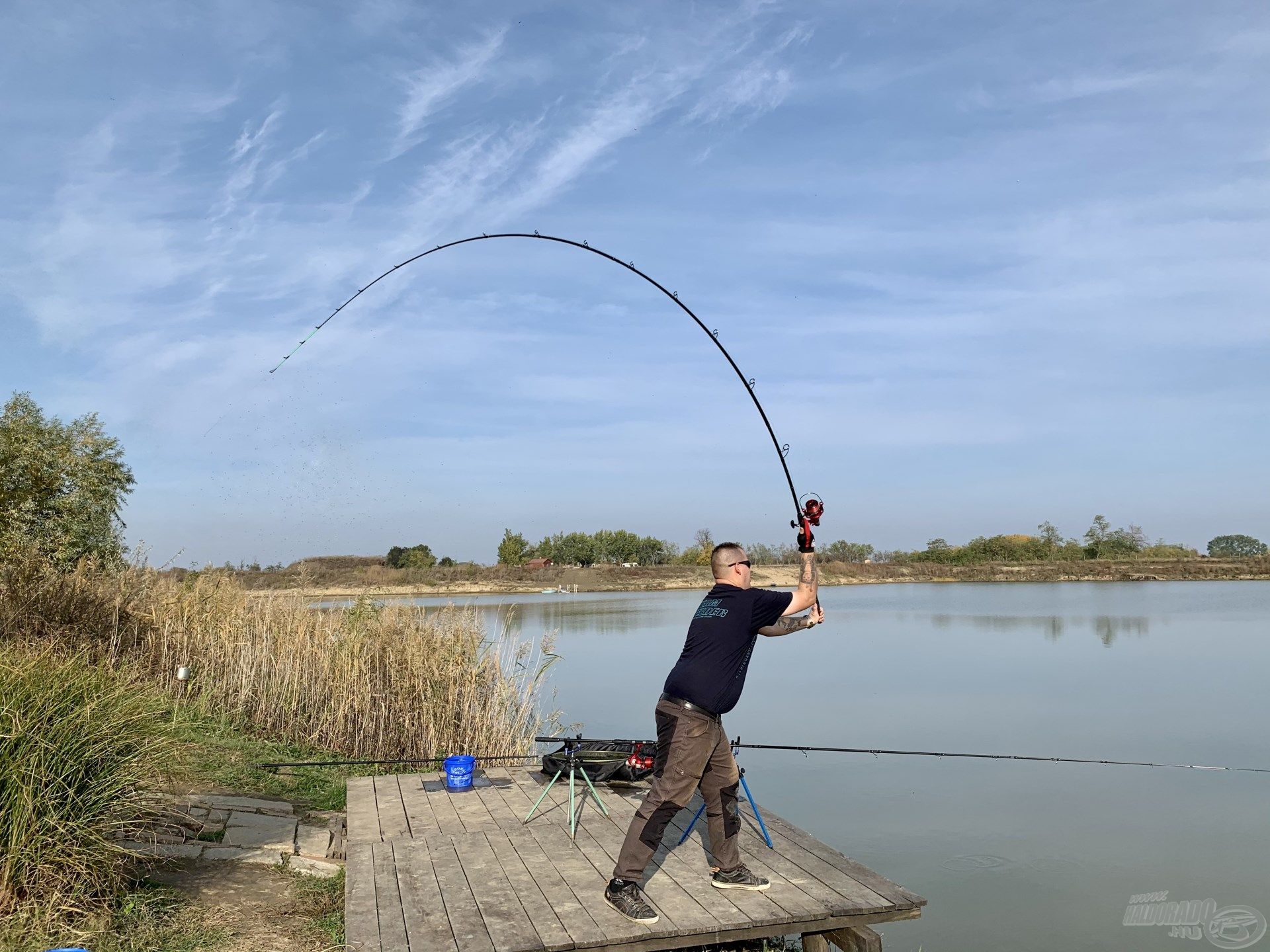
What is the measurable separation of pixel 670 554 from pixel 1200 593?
94.5 ft

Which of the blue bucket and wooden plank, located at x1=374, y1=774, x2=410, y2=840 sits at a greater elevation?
the blue bucket

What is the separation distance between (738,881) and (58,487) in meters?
12.0

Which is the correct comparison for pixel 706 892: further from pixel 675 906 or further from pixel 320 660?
pixel 320 660

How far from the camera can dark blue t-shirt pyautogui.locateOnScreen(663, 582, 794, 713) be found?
Answer: 3900 mm

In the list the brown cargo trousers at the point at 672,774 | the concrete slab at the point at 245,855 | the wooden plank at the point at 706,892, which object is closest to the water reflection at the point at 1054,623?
the wooden plank at the point at 706,892

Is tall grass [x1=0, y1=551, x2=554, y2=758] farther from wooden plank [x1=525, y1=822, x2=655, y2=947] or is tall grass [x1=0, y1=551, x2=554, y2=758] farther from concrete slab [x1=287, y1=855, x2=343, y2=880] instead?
wooden plank [x1=525, y1=822, x2=655, y2=947]

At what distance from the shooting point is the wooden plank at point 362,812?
16.4 feet

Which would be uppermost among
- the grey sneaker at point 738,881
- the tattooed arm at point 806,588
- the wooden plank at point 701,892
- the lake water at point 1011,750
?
the tattooed arm at point 806,588

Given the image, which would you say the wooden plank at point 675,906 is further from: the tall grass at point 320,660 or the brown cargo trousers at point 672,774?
the tall grass at point 320,660

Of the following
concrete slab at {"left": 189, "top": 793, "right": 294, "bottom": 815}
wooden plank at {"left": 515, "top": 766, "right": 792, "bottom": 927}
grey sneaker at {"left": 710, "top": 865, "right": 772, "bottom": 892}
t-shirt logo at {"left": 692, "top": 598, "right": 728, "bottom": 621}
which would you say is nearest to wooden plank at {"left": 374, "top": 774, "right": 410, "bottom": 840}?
concrete slab at {"left": 189, "top": 793, "right": 294, "bottom": 815}

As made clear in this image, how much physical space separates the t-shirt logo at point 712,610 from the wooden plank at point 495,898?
1.35 metres

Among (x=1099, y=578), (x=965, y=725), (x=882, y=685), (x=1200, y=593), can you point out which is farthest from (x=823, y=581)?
(x=965, y=725)

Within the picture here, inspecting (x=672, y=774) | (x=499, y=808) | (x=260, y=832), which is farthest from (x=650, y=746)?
(x=260, y=832)

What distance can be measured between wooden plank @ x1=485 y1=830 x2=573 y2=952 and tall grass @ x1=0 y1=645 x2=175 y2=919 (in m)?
1.57
